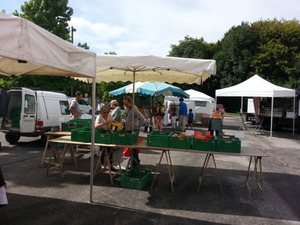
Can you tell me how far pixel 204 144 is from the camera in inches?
185

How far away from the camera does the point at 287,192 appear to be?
17.0 ft

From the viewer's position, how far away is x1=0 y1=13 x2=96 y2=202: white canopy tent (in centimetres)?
260

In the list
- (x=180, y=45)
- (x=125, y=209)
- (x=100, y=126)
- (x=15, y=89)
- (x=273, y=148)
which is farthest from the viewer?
(x=180, y=45)

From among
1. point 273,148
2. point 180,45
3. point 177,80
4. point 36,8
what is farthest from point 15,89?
point 180,45

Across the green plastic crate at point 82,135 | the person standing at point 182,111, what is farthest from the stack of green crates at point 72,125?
the person standing at point 182,111

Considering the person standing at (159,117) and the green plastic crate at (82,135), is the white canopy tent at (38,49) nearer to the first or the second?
the green plastic crate at (82,135)

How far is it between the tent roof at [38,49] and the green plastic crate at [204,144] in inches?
88.4

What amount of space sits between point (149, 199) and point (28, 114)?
18.8 feet

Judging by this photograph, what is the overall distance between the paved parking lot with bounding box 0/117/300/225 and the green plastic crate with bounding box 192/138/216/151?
92 cm

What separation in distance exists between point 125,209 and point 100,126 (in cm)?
212

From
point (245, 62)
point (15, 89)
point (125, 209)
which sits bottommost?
point (125, 209)

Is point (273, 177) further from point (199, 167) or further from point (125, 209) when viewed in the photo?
point (125, 209)

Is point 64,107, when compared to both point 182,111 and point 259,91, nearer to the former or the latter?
point 182,111


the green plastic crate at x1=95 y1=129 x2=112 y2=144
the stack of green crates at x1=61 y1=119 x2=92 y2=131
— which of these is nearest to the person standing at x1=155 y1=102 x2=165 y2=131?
the stack of green crates at x1=61 y1=119 x2=92 y2=131
